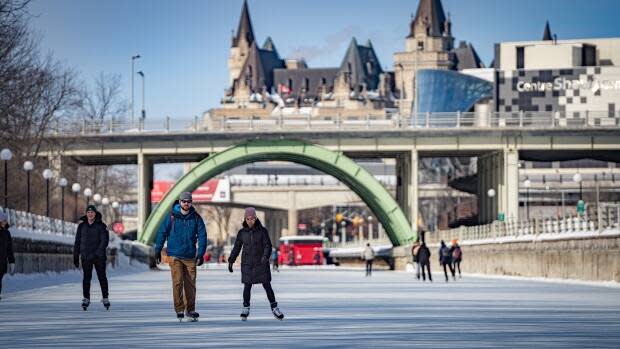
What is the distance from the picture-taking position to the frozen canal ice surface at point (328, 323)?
16.3m

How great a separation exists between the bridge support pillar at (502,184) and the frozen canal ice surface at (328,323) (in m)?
56.3

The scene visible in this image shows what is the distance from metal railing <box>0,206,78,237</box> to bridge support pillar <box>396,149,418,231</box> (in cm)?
2986

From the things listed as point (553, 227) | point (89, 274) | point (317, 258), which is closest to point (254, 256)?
point (89, 274)

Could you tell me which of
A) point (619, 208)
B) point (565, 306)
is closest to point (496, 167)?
point (619, 208)

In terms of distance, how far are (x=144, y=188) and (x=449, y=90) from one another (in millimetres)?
46030

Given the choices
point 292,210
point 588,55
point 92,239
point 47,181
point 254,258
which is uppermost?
point 588,55

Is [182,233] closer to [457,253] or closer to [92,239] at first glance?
[92,239]

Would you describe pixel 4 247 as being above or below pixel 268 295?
above

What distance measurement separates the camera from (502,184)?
287 feet

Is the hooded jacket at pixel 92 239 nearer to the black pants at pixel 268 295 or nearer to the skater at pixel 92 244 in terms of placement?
the skater at pixel 92 244

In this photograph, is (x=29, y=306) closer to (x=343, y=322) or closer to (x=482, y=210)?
(x=343, y=322)

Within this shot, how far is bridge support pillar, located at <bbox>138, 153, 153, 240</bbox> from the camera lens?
90062mm

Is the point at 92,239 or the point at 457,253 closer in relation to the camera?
the point at 92,239

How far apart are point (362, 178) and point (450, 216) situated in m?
40.7
